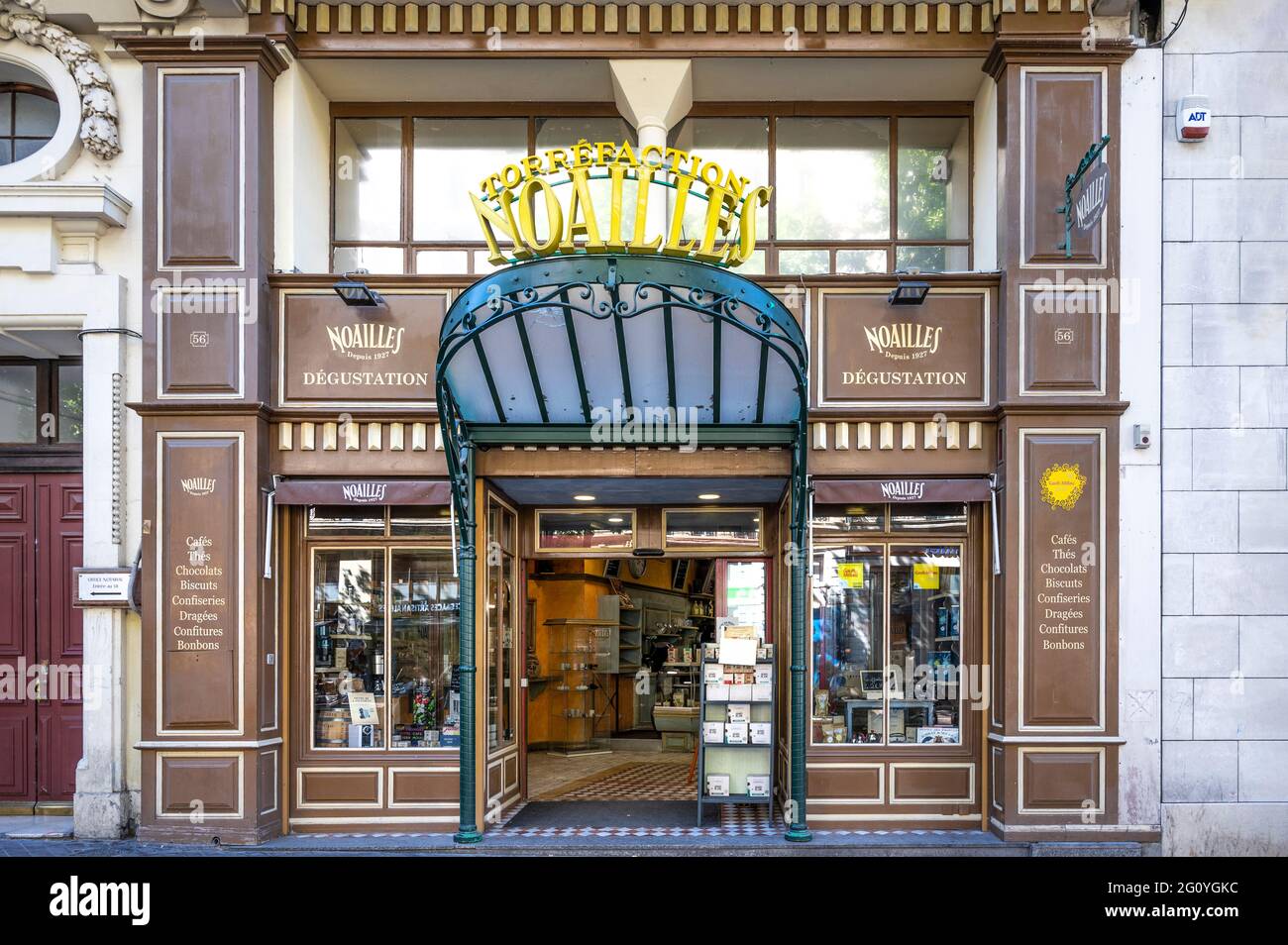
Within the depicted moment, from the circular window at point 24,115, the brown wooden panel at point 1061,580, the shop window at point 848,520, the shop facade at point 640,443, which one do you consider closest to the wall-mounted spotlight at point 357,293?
the shop facade at point 640,443

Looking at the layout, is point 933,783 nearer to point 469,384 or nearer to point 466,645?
point 466,645

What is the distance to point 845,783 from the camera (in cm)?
963

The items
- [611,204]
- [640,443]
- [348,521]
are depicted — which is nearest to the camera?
[611,204]

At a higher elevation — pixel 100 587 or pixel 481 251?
pixel 481 251

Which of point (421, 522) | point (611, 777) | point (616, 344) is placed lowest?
point (611, 777)

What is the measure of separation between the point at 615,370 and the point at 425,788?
4.13 metres

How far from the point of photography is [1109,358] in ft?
30.5

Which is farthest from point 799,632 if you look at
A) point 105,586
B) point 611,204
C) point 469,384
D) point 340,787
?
point 105,586

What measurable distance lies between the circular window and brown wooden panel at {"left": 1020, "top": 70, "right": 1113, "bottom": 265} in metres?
8.94

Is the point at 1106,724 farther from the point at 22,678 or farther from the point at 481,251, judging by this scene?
the point at 22,678

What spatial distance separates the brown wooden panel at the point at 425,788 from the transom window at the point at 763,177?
480cm

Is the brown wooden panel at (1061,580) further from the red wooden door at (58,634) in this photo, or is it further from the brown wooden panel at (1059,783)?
the red wooden door at (58,634)

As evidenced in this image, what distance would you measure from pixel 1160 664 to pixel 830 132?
5.90m

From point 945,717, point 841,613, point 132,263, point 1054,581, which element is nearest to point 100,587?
point 132,263
